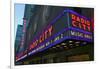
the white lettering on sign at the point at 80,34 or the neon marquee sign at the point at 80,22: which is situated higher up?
the neon marquee sign at the point at 80,22

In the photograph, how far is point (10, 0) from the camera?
2.22 metres

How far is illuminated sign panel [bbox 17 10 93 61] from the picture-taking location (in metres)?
2.32

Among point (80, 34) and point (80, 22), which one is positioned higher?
point (80, 22)

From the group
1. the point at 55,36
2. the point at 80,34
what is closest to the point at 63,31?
the point at 55,36

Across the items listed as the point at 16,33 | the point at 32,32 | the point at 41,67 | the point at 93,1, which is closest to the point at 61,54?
the point at 41,67

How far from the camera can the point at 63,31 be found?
240 cm

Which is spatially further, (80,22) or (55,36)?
(80,22)

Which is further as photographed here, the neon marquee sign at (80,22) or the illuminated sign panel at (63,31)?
the neon marquee sign at (80,22)

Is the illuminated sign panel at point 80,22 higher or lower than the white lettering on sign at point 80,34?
higher

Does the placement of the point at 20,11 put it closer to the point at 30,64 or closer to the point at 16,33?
the point at 16,33

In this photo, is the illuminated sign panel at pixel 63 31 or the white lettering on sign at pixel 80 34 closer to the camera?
the illuminated sign panel at pixel 63 31

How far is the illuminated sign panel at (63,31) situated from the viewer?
2.32 m

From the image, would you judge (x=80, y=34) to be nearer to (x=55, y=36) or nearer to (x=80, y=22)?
(x=80, y=22)

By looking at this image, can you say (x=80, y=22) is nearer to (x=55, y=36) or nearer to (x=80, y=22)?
(x=80, y=22)
